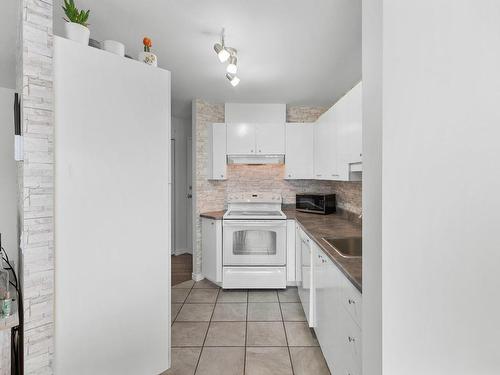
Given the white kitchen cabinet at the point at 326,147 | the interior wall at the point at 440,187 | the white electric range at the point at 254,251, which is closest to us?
the interior wall at the point at 440,187

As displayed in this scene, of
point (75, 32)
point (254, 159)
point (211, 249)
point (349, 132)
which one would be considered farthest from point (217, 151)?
point (75, 32)

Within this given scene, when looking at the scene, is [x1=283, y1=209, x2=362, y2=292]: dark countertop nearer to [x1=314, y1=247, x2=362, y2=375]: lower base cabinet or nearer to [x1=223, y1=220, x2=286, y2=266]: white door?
[x1=314, y1=247, x2=362, y2=375]: lower base cabinet

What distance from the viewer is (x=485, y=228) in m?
0.74

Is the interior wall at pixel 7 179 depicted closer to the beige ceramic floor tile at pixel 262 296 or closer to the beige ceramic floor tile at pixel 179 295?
the beige ceramic floor tile at pixel 179 295

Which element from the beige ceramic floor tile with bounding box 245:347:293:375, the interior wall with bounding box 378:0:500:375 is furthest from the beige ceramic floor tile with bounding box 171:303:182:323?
the interior wall with bounding box 378:0:500:375

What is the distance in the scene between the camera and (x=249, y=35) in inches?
79.8

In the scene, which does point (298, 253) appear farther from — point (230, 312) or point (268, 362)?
point (268, 362)

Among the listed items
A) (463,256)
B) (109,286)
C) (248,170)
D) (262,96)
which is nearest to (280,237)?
(248,170)

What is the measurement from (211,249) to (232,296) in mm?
649

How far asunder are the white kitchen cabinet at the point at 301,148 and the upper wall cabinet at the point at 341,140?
0.20 metres

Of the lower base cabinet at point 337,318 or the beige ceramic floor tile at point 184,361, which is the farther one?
the beige ceramic floor tile at point 184,361

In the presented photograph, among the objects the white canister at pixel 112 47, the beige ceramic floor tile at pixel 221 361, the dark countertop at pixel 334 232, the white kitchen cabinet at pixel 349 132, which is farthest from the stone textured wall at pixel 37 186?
the white kitchen cabinet at pixel 349 132

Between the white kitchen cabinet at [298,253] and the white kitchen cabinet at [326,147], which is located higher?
the white kitchen cabinet at [326,147]

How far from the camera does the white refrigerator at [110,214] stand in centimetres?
135
